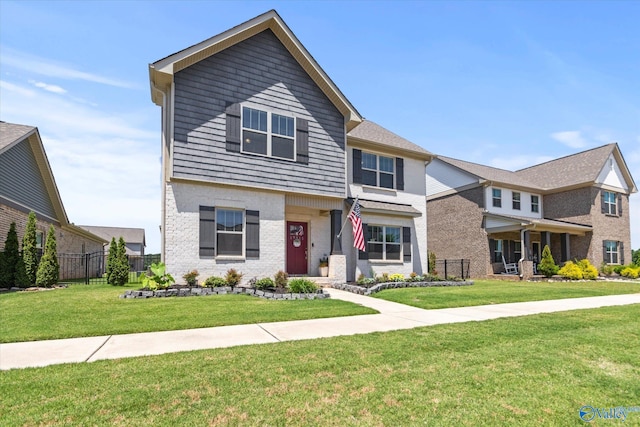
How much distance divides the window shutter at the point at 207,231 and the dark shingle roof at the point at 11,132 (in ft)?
30.9

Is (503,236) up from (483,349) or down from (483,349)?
up

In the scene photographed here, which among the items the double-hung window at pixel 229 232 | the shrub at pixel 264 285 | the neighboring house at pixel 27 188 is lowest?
the shrub at pixel 264 285

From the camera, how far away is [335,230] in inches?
613

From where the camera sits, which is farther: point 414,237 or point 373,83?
point 414,237

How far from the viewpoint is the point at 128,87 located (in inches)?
479

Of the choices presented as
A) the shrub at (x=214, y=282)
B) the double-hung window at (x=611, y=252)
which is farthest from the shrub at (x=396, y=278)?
the double-hung window at (x=611, y=252)

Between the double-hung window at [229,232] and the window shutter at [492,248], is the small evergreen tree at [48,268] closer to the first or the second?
the double-hung window at [229,232]

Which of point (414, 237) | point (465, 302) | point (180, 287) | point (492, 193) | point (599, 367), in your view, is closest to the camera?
point (599, 367)

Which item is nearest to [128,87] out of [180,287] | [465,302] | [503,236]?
[180,287]

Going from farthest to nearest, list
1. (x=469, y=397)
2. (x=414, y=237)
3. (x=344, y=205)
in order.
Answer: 1. (x=414, y=237)
2. (x=344, y=205)
3. (x=469, y=397)

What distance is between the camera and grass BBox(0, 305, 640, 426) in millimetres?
3143

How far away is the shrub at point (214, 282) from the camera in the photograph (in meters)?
11.8

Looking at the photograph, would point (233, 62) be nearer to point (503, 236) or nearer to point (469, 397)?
point (469, 397)

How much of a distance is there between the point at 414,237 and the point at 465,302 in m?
8.05
